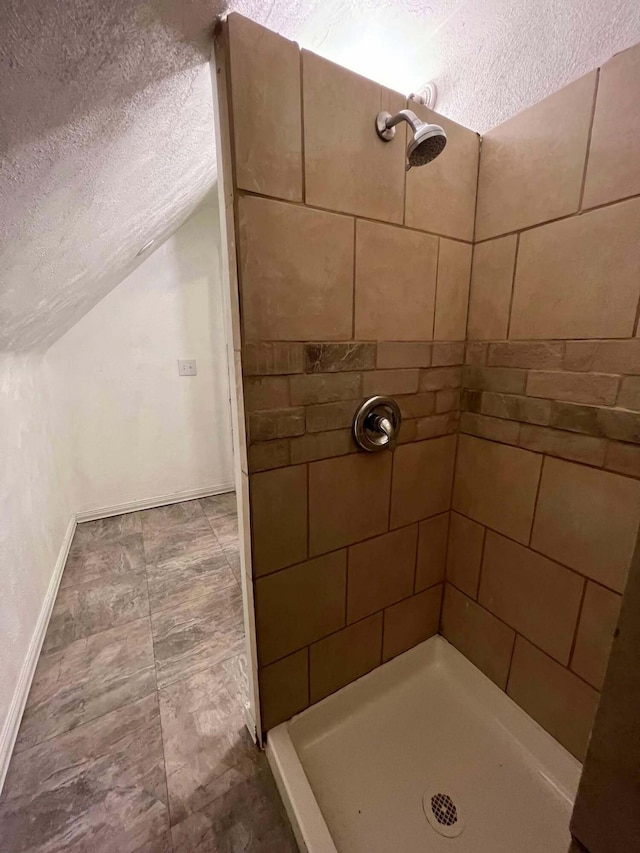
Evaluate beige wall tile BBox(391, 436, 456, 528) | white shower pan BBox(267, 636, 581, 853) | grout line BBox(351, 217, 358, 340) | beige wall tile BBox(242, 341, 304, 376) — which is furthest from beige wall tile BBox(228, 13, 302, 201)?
white shower pan BBox(267, 636, 581, 853)

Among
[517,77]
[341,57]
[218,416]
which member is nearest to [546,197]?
[517,77]

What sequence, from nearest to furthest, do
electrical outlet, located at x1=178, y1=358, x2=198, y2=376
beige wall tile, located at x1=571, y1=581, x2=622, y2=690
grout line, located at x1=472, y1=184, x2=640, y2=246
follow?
1. grout line, located at x1=472, y1=184, x2=640, y2=246
2. beige wall tile, located at x1=571, y1=581, x2=622, y2=690
3. electrical outlet, located at x1=178, y1=358, x2=198, y2=376

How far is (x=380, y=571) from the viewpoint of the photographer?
1043 millimetres

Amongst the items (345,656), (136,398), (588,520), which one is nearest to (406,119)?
(588,520)

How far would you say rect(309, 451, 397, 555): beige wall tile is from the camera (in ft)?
2.87

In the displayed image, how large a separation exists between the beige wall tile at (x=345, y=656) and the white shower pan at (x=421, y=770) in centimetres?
4

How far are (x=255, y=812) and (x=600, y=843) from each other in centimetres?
93

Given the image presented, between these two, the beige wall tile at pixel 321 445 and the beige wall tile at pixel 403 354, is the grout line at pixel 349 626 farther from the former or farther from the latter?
the beige wall tile at pixel 403 354

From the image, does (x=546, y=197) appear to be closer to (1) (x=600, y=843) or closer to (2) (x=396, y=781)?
(1) (x=600, y=843)

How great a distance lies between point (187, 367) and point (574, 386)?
2250 millimetres

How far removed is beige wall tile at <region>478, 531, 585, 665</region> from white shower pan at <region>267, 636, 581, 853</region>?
0.27m

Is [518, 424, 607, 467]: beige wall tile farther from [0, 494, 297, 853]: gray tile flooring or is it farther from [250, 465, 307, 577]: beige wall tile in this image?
[0, 494, 297, 853]: gray tile flooring

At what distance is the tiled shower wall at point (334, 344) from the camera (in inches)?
26.1

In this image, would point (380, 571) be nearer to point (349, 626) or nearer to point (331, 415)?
point (349, 626)
